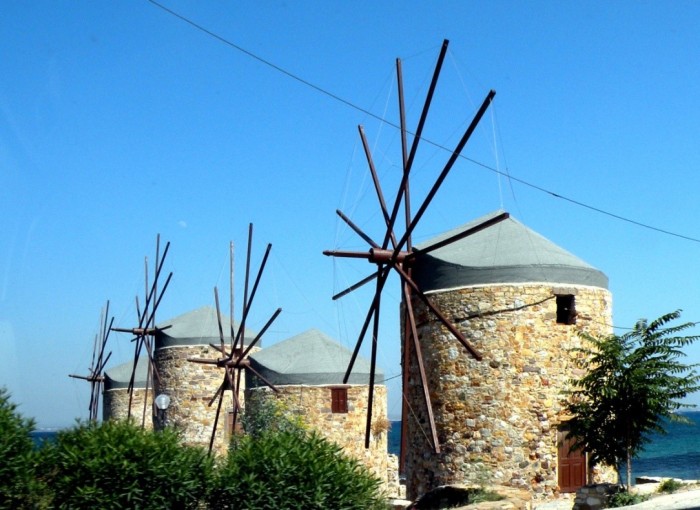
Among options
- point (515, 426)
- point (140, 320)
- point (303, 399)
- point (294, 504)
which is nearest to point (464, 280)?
point (515, 426)

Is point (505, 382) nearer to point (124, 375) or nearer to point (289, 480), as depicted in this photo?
point (289, 480)

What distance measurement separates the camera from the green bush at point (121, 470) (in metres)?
12.5

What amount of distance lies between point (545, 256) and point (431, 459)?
4626 millimetres

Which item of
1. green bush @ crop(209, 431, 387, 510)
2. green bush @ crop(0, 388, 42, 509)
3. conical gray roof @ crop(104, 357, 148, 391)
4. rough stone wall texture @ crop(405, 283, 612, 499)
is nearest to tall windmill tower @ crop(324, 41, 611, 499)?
rough stone wall texture @ crop(405, 283, 612, 499)

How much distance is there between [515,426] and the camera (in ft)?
56.4

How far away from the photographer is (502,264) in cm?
1770

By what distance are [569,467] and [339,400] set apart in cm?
1196

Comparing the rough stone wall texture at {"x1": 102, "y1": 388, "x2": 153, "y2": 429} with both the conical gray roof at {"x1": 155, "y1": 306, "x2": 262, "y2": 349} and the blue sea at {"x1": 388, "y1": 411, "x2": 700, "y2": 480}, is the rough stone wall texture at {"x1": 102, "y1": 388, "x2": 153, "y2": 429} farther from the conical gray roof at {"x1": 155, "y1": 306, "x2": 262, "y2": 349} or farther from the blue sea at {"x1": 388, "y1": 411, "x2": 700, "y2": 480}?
the blue sea at {"x1": 388, "y1": 411, "x2": 700, "y2": 480}

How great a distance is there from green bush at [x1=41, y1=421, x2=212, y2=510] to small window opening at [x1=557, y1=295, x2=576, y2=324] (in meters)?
8.03

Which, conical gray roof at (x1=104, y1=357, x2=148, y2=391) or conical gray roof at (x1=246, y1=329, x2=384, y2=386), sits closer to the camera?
conical gray roof at (x1=246, y1=329, x2=384, y2=386)

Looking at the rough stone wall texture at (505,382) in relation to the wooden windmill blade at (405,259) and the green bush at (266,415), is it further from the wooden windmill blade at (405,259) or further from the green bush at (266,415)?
the green bush at (266,415)

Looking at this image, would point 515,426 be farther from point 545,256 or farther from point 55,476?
point 55,476

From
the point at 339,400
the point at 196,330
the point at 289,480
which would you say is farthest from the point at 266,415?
the point at 289,480

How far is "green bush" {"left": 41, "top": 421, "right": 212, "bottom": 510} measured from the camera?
41.0 ft
